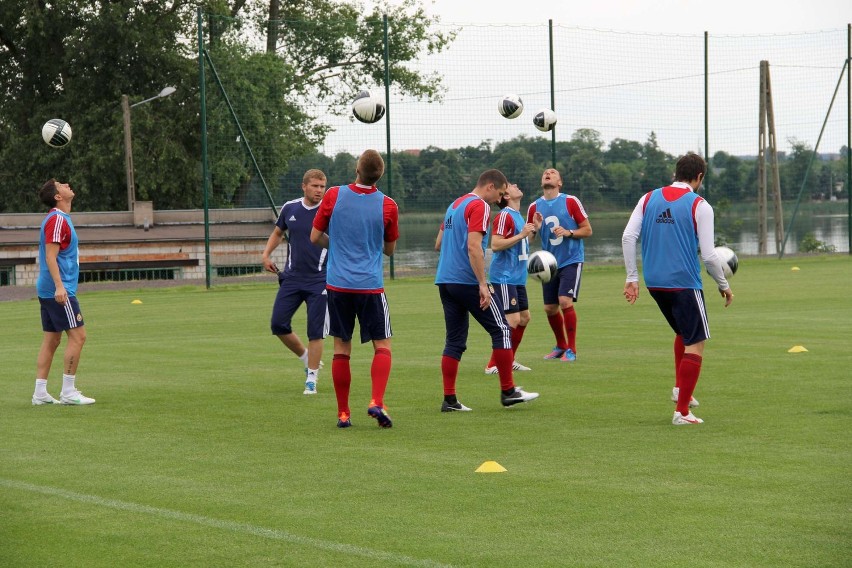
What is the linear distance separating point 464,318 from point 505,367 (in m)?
0.56

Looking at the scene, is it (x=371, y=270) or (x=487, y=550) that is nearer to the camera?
(x=487, y=550)

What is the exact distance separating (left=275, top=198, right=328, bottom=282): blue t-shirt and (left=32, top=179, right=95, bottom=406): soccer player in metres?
2.01

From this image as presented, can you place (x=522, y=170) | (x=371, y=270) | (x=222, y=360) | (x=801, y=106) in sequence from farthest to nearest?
1. (x=801, y=106)
2. (x=522, y=170)
3. (x=222, y=360)
4. (x=371, y=270)

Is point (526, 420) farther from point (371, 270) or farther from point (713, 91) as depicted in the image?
point (713, 91)

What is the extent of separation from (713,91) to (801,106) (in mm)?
3248

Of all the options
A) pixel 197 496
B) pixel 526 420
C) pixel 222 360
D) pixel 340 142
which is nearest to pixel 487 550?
pixel 197 496

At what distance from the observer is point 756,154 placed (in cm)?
3459

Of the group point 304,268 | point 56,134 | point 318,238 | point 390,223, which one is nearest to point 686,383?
point 390,223

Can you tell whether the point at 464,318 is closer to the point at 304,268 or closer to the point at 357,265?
the point at 357,265

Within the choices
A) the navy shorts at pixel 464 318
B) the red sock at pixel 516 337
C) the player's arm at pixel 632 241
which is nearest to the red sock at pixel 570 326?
the red sock at pixel 516 337

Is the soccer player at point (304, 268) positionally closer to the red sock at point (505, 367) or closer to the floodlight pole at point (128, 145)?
the red sock at point (505, 367)

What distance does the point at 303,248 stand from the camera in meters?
11.9

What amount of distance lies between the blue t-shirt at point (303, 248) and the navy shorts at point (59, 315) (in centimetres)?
204

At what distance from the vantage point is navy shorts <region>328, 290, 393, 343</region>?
9500mm
